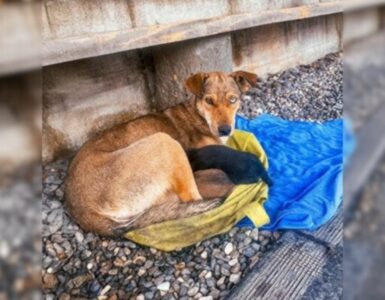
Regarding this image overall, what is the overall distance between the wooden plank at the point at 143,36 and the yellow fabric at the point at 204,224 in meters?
1.02

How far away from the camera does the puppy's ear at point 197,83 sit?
2.75 meters

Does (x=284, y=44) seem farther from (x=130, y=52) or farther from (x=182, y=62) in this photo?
(x=130, y=52)

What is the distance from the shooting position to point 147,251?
6.91ft

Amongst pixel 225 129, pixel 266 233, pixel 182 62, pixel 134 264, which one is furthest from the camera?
pixel 182 62

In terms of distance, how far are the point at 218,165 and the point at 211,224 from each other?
509 millimetres

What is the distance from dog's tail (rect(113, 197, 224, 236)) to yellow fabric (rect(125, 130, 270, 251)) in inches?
1.2

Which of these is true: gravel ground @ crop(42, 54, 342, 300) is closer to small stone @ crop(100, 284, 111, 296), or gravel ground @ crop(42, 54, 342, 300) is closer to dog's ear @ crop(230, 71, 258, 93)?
small stone @ crop(100, 284, 111, 296)

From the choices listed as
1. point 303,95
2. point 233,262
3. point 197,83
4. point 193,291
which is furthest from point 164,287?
point 303,95

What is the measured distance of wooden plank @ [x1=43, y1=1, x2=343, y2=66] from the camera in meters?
2.04

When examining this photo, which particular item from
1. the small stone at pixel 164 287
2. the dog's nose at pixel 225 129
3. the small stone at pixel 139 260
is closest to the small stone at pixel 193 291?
the small stone at pixel 164 287

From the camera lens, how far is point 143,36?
241cm

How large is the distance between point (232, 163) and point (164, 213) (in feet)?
1.95

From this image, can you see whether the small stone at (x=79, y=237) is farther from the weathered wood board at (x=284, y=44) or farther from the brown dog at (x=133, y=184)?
the weathered wood board at (x=284, y=44)

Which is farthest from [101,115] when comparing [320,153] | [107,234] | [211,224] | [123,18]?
[320,153]
